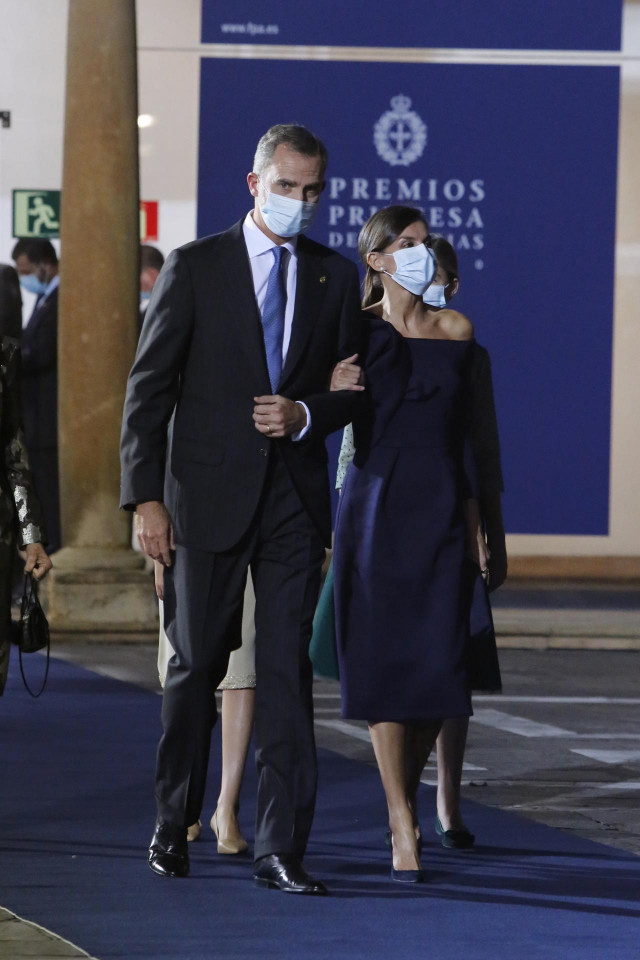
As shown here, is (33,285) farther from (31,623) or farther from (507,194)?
(31,623)

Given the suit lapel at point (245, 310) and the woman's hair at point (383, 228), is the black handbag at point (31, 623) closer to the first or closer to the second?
the suit lapel at point (245, 310)

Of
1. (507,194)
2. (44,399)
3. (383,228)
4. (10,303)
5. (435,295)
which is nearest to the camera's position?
(383,228)

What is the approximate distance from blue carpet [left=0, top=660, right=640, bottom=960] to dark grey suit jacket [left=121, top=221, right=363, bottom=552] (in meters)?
0.93

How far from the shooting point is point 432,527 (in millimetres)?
5887

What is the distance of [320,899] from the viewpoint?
5445 mm

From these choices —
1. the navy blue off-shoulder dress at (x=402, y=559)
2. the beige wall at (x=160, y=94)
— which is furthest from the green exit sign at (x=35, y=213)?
the navy blue off-shoulder dress at (x=402, y=559)

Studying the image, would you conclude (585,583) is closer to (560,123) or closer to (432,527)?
(560,123)

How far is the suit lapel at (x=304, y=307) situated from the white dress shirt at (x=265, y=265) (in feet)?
0.07

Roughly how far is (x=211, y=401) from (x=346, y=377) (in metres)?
0.38

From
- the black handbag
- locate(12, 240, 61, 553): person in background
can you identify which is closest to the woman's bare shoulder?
the black handbag

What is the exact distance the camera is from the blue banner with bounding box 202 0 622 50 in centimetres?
1512

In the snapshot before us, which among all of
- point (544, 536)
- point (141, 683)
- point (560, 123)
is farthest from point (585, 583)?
point (141, 683)

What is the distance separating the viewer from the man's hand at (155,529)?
5500 millimetres

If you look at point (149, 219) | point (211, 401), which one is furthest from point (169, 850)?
point (149, 219)
